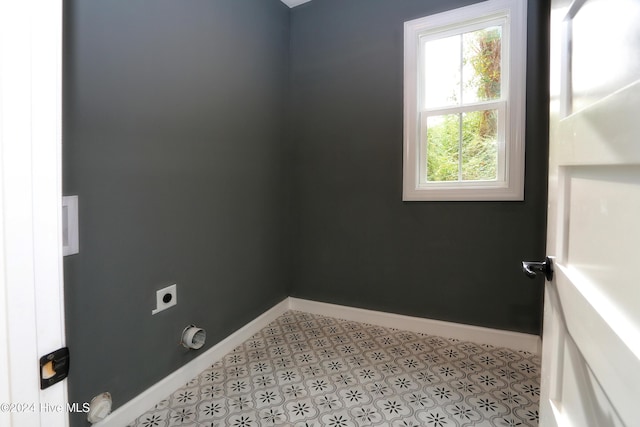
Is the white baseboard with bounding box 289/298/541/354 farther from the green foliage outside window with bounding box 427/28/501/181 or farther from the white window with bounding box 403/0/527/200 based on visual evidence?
the green foliage outside window with bounding box 427/28/501/181

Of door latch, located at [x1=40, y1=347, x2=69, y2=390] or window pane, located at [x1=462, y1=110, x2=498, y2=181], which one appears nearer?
door latch, located at [x1=40, y1=347, x2=69, y2=390]

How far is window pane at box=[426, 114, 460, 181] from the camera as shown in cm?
202

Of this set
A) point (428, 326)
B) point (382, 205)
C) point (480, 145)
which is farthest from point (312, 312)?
point (480, 145)

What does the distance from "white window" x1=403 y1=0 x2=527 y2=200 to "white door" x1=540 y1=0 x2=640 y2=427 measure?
1.15 metres

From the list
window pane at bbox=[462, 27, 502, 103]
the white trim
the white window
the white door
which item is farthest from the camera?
window pane at bbox=[462, 27, 502, 103]

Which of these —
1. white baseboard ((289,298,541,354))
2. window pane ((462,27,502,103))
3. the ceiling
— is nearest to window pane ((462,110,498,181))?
window pane ((462,27,502,103))

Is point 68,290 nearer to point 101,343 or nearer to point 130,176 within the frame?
point 101,343

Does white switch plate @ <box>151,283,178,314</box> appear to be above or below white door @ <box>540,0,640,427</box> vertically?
below

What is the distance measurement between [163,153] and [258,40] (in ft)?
3.85

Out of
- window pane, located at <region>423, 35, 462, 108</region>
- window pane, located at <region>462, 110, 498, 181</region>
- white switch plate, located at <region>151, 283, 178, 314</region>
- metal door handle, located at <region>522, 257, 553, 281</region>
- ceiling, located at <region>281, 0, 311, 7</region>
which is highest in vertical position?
ceiling, located at <region>281, 0, 311, 7</region>

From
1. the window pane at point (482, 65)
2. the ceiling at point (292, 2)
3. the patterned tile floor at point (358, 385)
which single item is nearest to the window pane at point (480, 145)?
the window pane at point (482, 65)

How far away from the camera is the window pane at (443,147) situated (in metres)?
2.02

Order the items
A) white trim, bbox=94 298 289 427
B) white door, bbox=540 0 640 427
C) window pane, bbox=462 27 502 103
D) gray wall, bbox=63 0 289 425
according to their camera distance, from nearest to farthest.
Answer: white door, bbox=540 0 640 427 < gray wall, bbox=63 0 289 425 < white trim, bbox=94 298 289 427 < window pane, bbox=462 27 502 103

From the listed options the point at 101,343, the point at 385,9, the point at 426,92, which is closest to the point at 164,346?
the point at 101,343
